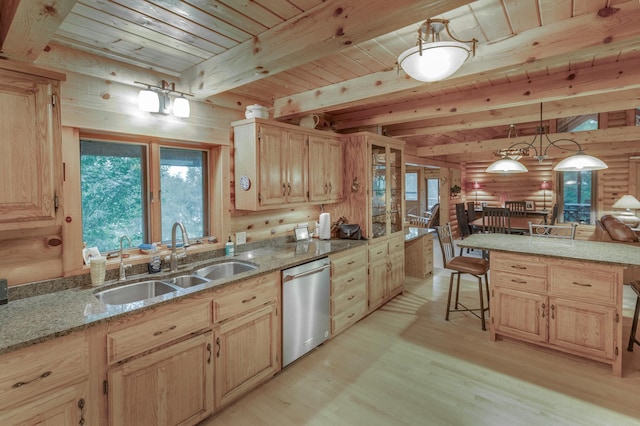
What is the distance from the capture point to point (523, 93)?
3.04 metres

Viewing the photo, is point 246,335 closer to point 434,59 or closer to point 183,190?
point 183,190

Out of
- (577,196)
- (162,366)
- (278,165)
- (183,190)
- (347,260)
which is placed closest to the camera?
(162,366)

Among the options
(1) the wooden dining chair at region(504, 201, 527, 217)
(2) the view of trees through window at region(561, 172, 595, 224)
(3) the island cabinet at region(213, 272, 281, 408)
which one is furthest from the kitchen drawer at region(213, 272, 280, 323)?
(2) the view of trees through window at region(561, 172, 595, 224)

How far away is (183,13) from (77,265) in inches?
66.4

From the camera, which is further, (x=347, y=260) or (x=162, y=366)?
(x=347, y=260)

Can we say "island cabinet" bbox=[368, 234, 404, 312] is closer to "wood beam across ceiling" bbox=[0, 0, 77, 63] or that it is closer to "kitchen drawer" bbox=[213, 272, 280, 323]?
"kitchen drawer" bbox=[213, 272, 280, 323]

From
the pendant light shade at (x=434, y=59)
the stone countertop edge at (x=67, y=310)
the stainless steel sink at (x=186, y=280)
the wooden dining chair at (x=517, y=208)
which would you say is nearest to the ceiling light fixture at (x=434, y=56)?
the pendant light shade at (x=434, y=59)

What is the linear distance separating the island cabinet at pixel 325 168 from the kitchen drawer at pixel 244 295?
1227 millimetres

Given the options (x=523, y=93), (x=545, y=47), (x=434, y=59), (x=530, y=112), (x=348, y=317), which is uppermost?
(x=530, y=112)

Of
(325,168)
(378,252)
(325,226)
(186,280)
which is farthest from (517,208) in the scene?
(186,280)

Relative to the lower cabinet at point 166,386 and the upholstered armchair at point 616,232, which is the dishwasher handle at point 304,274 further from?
the upholstered armchair at point 616,232

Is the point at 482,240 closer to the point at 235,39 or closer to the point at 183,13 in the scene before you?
the point at 235,39

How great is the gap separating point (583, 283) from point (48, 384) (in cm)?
357

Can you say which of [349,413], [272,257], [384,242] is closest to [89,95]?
[272,257]
